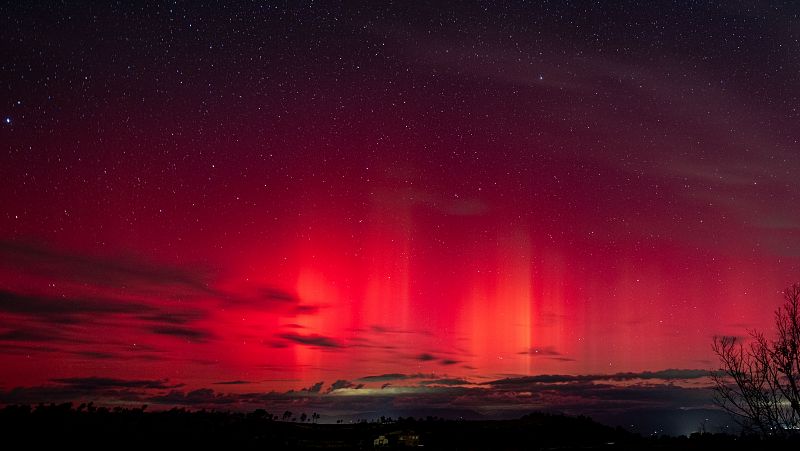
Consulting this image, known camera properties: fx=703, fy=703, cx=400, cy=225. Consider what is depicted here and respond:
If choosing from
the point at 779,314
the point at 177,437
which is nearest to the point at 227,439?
the point at 177,437

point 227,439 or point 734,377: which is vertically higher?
point 734,377

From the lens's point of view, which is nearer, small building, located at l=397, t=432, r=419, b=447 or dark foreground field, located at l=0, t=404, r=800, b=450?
dark foreground field, located at l=0, t=404, r=800, b=450

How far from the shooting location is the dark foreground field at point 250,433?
82.6 ft

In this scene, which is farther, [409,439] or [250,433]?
[409,439]

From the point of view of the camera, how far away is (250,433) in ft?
113

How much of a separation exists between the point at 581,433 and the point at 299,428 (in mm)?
19413

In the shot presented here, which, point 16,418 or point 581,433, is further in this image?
point 581,433

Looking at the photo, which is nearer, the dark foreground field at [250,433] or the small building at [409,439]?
the dark foreground field at [250,433]

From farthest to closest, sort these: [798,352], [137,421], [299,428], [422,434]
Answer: [299,428] → [422,434] → [798,352] → [137,421]

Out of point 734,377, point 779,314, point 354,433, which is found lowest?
point 354,433

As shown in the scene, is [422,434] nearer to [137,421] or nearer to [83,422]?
[137,421]

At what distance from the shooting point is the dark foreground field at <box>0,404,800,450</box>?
992 inches

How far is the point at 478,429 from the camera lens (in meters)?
51.6

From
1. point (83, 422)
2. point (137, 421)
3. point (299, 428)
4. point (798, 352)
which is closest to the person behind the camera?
point (83, 422)
